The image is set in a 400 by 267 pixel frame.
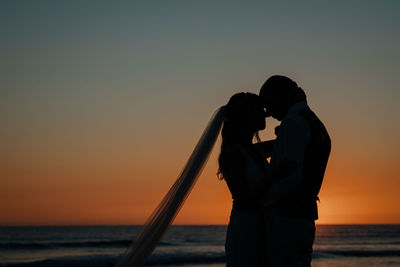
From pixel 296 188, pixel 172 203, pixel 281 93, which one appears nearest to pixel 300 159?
pixel 296 188

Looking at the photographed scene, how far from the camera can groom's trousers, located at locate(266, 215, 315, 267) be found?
2.83 metres

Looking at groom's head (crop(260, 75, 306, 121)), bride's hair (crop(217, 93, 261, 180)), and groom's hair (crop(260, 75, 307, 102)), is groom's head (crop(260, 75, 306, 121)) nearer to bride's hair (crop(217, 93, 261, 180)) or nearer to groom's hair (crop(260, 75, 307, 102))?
groom's hair (crop(260, 75, 307, 102))

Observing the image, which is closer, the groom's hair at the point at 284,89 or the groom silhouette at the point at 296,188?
the groom silhouette at the point at 296,188

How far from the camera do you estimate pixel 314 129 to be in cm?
286

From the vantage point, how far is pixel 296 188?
2.81m

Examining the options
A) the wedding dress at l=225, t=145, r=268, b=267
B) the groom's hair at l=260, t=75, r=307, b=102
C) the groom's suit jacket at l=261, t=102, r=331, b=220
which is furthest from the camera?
the wedding dress at l=225, t=145, r=268, b=267

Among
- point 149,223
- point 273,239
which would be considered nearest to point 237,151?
point 273,239

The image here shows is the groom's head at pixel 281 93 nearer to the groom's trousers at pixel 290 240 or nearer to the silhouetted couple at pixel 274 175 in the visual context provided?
the silhouetted couple at pixel 274 175

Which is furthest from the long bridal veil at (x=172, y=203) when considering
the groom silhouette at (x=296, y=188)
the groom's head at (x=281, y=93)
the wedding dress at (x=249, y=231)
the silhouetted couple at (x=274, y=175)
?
the groom silhouette at (x=296, y=188)

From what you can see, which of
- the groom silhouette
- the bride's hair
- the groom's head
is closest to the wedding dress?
the bride's hair

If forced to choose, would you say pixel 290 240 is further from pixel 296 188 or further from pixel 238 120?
pixel 238 120

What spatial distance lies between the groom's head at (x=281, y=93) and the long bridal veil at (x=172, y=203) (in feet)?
2.26

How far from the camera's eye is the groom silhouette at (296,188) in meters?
2.77

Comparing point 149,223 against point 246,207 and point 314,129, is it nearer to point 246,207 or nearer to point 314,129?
point 246,207
